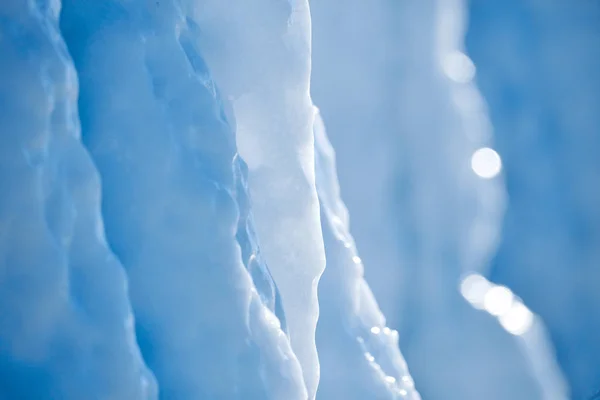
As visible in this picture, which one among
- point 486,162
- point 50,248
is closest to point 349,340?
point 50,248

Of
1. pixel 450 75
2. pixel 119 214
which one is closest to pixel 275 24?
pixel 119 214

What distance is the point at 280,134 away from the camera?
2.79m

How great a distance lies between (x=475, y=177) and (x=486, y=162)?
27cm

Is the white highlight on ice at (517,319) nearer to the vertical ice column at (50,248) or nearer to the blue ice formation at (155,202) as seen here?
the blue ice formation at (155,202)

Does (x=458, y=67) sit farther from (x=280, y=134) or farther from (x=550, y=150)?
(x=280, y=134)

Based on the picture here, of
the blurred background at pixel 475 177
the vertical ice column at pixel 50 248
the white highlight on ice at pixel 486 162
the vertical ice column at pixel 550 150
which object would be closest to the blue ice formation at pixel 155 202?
the vertical ice column at pixel 50 248

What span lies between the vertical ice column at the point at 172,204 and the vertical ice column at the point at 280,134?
1.63 feet

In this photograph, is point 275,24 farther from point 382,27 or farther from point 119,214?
point 382,27

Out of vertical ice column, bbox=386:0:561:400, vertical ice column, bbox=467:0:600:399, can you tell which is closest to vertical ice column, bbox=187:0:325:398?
vertical ice column, bbox=386:0:561:400

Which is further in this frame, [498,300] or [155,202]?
[498,300]

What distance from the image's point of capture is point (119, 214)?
78.7 inches

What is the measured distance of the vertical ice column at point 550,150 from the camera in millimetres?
6926

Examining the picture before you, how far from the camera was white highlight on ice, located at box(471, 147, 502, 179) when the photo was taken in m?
7.62

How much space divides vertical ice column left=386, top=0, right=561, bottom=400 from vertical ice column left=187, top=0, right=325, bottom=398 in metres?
4.13
